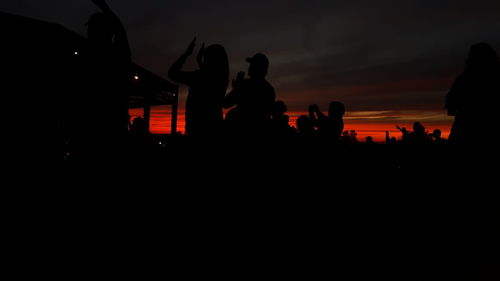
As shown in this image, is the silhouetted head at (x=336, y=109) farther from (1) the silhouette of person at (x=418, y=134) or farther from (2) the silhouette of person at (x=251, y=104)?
→ (1) the silhouette of person at (x=418, y=134)

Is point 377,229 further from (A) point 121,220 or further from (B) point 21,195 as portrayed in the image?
(B) point 21,195

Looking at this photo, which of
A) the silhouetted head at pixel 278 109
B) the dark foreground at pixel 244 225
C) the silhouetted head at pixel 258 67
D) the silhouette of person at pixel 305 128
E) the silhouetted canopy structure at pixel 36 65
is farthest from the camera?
the silhouette of person at pixel 305 128

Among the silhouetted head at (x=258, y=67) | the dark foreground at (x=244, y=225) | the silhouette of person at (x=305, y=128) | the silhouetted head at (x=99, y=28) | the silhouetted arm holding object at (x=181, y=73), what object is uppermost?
the silhouetted head at (x=99, y=28)

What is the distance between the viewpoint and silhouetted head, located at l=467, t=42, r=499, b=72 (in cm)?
330

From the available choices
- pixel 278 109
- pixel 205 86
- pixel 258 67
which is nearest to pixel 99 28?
pixel 205 86

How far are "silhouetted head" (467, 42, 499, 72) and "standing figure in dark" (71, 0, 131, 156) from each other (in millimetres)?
3649

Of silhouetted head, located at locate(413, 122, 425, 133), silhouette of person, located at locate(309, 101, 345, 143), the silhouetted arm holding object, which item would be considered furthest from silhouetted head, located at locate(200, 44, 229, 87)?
silhouetted head, located at locate(413, 122, 425, 133)

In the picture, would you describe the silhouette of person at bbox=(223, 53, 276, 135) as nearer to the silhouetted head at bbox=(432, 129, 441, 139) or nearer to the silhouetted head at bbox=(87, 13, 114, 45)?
the silhouetted head at bbox=(87, 13, 114, 45)

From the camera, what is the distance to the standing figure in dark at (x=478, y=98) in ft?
10.7

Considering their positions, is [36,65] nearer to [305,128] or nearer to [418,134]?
[305,128]

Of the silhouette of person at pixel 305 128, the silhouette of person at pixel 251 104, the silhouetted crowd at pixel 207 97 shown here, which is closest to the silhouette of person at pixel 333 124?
the silhouette of person at pixel 305 128

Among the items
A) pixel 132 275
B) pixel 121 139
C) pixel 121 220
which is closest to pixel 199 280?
pixel 132 275

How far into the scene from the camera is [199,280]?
184cm

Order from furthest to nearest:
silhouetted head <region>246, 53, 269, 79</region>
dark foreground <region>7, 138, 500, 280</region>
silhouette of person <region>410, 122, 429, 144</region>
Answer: silhouette of person <region>410, 122, 429, 144</region> → silhouetted head <region>246, 53, 269, 79</region> → dark foreground <region>7, 138, 500, 280</region>
